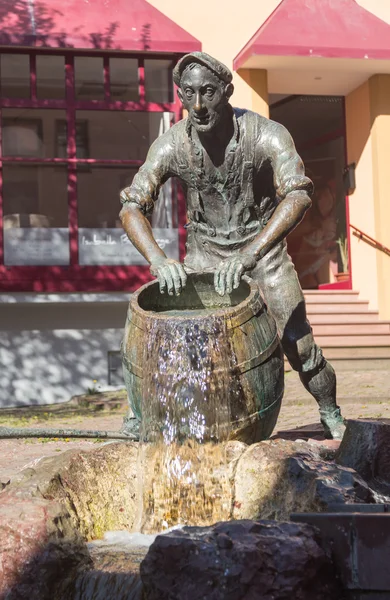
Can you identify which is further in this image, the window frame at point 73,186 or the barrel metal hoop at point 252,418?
the window frame at point 73,186

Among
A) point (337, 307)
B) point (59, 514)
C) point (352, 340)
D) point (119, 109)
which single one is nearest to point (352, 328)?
point (352, 340)

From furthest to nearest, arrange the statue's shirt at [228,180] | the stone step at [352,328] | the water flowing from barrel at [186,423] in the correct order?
1. the stone step at [352,328]
2. the statue's shirt at [228,180]
3. the water flowing from barrel at [186,423]

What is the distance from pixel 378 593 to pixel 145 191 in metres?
2.88

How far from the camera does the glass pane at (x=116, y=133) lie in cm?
1473

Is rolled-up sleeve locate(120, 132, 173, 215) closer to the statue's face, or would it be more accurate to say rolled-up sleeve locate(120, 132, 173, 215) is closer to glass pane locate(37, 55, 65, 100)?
the statue's face

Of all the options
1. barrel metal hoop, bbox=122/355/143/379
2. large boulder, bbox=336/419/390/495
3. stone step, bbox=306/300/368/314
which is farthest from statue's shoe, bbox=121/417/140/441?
stone step, bbox=306/300/368/314

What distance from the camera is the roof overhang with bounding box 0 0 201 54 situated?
12.2 m

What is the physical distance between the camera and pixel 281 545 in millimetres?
2789

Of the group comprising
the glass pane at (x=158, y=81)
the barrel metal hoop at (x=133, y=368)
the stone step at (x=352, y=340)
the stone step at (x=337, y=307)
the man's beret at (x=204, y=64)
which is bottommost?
→ the stone step at (x=352, y=340)

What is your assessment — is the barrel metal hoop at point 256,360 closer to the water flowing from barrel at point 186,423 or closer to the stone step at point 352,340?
the water flowing from barrel at point 186,423

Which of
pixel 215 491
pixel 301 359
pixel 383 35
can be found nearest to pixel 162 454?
pixel 215 491

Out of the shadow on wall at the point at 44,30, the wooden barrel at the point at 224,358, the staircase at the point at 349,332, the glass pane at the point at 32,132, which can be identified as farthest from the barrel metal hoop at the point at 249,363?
the glass pane at the point at 32,132

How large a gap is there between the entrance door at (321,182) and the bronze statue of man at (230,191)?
987 cm

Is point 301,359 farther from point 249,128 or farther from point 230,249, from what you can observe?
point 249,128
